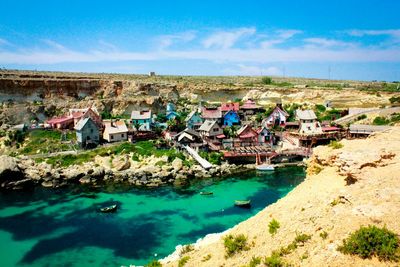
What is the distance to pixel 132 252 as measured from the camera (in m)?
30.1

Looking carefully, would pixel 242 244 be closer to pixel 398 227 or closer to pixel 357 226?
pixel 357 226

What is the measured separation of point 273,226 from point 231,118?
6407 cm

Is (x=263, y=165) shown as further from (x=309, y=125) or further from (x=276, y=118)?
(x=276, y=118)

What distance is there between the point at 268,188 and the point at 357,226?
36.3m

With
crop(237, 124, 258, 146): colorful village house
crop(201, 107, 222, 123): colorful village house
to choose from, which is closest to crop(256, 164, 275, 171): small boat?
crop(237, 124, 258, 146): colorful village house

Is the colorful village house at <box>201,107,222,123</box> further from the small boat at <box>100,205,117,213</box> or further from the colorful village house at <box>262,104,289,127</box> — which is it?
the small boat at <box>100,205,117,213</box>

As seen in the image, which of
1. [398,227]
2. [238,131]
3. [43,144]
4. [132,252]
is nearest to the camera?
[398,227]

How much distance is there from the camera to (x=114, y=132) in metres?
62.6

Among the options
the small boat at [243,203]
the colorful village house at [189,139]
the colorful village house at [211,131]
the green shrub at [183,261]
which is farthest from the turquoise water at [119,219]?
the colorful village house at [211,131]

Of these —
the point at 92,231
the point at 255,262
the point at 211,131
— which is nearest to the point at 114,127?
the point at 211,131

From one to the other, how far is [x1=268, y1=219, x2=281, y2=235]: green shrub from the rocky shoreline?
35615 millimetres

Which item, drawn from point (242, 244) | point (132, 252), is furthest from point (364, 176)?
point (132, 252)

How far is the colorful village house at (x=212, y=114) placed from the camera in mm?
75500

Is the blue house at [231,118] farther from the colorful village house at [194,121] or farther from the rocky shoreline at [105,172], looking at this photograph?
the rocky shoreline at [105,172]
